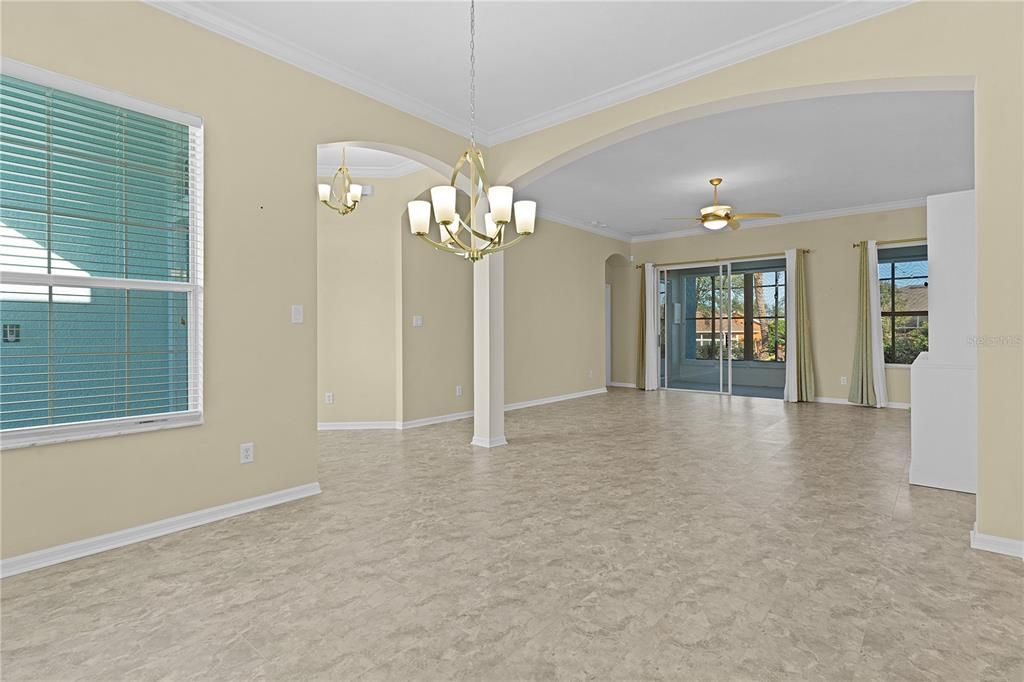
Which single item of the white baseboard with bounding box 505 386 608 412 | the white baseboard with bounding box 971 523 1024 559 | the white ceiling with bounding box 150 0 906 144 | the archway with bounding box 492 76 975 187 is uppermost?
the white ceiling with bounding box 150 0 906 144

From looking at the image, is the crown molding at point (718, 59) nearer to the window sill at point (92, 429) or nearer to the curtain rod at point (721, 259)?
the window sill at point (92, 429)

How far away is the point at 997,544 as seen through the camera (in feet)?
8.51

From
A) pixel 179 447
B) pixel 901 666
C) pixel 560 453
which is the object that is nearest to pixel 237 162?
pixel 179 447

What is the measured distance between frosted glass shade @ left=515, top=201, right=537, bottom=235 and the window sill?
2.20 metres

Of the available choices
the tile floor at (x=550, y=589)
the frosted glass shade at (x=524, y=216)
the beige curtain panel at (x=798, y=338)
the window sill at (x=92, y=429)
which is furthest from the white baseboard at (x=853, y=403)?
the window sill at (x=92, y=429)

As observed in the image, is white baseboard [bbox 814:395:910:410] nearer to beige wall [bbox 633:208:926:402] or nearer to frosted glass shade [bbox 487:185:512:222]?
beige wall [bbox 633:208:926:402]

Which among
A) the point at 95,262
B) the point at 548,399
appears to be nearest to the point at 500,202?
the point at 95,262

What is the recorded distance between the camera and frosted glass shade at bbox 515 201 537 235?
289cm

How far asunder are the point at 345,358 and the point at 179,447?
2994 millimetres

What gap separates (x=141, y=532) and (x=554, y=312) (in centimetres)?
632

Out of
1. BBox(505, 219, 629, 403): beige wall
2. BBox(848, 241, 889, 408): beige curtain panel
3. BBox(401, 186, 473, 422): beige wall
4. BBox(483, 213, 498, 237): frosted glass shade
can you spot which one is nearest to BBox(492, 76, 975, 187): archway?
BBox(401, 186, 473, 422): beige wall

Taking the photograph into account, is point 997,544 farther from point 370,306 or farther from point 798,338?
point 798,338

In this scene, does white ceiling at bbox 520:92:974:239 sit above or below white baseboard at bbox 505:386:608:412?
above

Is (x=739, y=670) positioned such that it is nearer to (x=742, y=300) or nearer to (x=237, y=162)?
(x=237, y=162)
